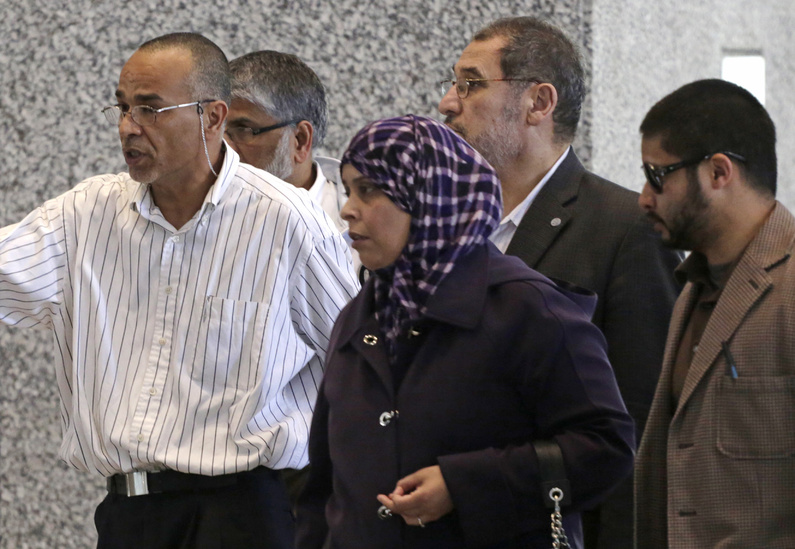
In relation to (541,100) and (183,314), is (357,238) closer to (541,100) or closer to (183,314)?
(183,314)

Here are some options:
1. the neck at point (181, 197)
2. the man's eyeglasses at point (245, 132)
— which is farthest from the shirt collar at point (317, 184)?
the neck at point (181, 197)

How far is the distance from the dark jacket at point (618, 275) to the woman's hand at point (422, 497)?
27.5 inches

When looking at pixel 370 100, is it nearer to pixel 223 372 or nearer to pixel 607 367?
pixel 223 372

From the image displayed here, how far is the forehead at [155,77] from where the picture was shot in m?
2.50

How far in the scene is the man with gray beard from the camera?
3203 millimetres

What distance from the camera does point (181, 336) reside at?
2404 millimetres

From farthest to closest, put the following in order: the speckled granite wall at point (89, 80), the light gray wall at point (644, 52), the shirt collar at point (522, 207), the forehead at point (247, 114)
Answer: the light gray wall at point (644, 52), the speckled granite wall at point (89, 80), the forehead at point (247, 114), the shirt collar at point (522, 207)

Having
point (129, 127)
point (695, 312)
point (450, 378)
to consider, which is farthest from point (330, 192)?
point (450, 378)

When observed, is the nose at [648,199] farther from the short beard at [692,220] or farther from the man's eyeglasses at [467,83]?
the man's eyeglasses at [467,83]

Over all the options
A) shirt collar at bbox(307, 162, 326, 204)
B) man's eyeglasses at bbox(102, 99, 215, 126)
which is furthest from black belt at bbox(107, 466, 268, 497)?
shirt collar at bbox(307, 162, 326, 204)

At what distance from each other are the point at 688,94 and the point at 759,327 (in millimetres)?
472

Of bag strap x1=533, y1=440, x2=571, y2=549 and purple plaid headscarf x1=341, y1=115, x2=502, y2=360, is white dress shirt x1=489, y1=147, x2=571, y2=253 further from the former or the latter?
bag strap x1=533, y1=440, x2=571, y2=549

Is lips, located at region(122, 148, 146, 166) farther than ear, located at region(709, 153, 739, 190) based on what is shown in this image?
Yes

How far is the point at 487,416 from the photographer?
1.76 metres
